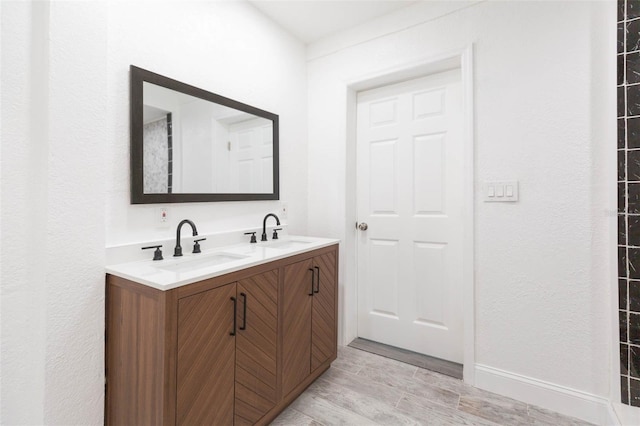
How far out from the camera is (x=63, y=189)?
1288 millimetres

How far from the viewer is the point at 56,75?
1.26 meters

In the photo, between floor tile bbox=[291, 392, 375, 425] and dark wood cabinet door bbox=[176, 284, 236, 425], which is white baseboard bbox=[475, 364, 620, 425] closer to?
floor tile bbox=[291, 392, 375, 425]

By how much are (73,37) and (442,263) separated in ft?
8.20

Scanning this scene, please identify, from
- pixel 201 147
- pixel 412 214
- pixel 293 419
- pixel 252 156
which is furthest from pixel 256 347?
pixel 412 214

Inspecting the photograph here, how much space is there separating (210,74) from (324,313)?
1739 millimetres

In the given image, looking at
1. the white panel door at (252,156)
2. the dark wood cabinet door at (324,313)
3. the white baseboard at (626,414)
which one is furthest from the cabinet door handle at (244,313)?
the white baseboard at (626,414)

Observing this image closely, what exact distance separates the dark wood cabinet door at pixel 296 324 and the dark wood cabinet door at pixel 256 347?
0.30 ft

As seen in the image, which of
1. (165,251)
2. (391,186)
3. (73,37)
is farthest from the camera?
(391,186)

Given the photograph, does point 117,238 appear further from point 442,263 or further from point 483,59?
point 483,59

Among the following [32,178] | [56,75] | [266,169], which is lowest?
[32,178]

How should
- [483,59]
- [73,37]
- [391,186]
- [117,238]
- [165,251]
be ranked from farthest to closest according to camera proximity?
[391,186], [483,59], [165,251], [117,238], [73,37]

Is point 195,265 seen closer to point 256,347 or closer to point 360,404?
point 256,347

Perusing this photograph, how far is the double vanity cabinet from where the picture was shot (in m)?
1.16

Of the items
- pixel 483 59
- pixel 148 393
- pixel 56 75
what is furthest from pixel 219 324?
pixel 483 59
